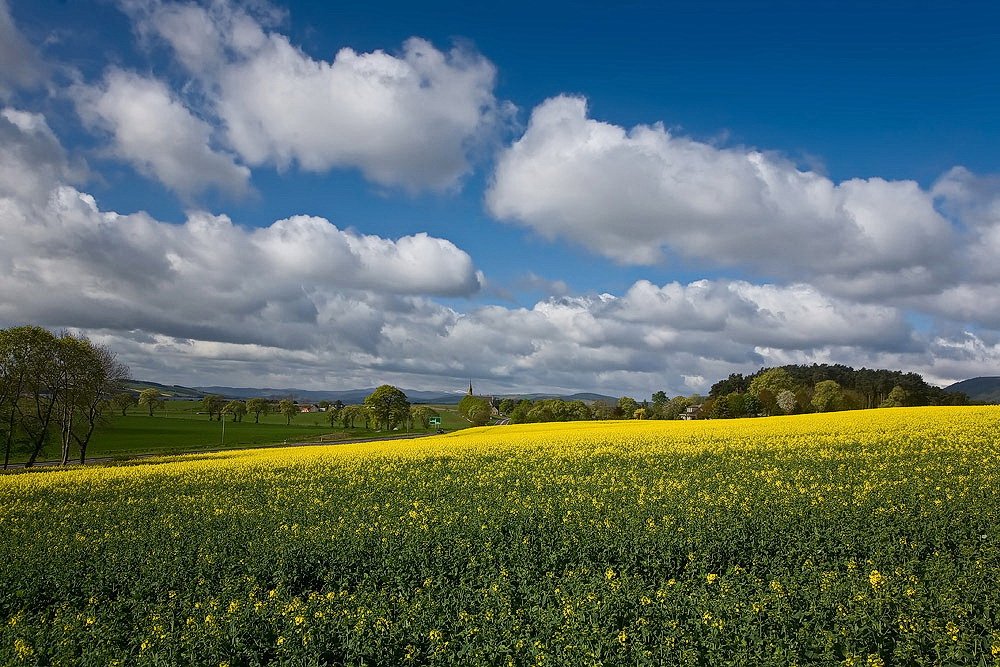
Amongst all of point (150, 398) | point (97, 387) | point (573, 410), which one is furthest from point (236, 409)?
point (97, 387)

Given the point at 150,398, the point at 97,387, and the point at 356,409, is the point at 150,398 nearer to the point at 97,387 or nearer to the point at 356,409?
Result: the point at 356,409

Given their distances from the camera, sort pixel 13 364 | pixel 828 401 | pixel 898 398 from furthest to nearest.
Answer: pixel 898 398, pixel 828 401, pixel 13 364

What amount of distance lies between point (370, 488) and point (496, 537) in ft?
23.5

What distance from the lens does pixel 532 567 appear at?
32.6 ft

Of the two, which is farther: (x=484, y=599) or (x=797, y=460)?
(x=797, y=460)

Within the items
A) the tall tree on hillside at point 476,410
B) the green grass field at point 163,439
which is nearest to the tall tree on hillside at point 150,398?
the green grass field at point 163,439

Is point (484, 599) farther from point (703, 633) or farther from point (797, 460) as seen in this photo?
point (797, 460)

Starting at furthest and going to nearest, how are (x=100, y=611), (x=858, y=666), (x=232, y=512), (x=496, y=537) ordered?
(x=232, y=512), (x=496, y=537), (x=100, y=611), (x=858, y=666)

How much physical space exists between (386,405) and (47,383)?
6519 centimetres

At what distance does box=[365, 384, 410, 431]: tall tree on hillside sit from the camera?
343 feet

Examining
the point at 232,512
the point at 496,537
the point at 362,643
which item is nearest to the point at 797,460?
the point at 496,537

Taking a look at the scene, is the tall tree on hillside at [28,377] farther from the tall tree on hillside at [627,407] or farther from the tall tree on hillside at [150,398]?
the tall tree on hillside at [627,407]

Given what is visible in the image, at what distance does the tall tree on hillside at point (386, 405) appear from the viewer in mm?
104500

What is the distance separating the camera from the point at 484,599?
27.2 ft
